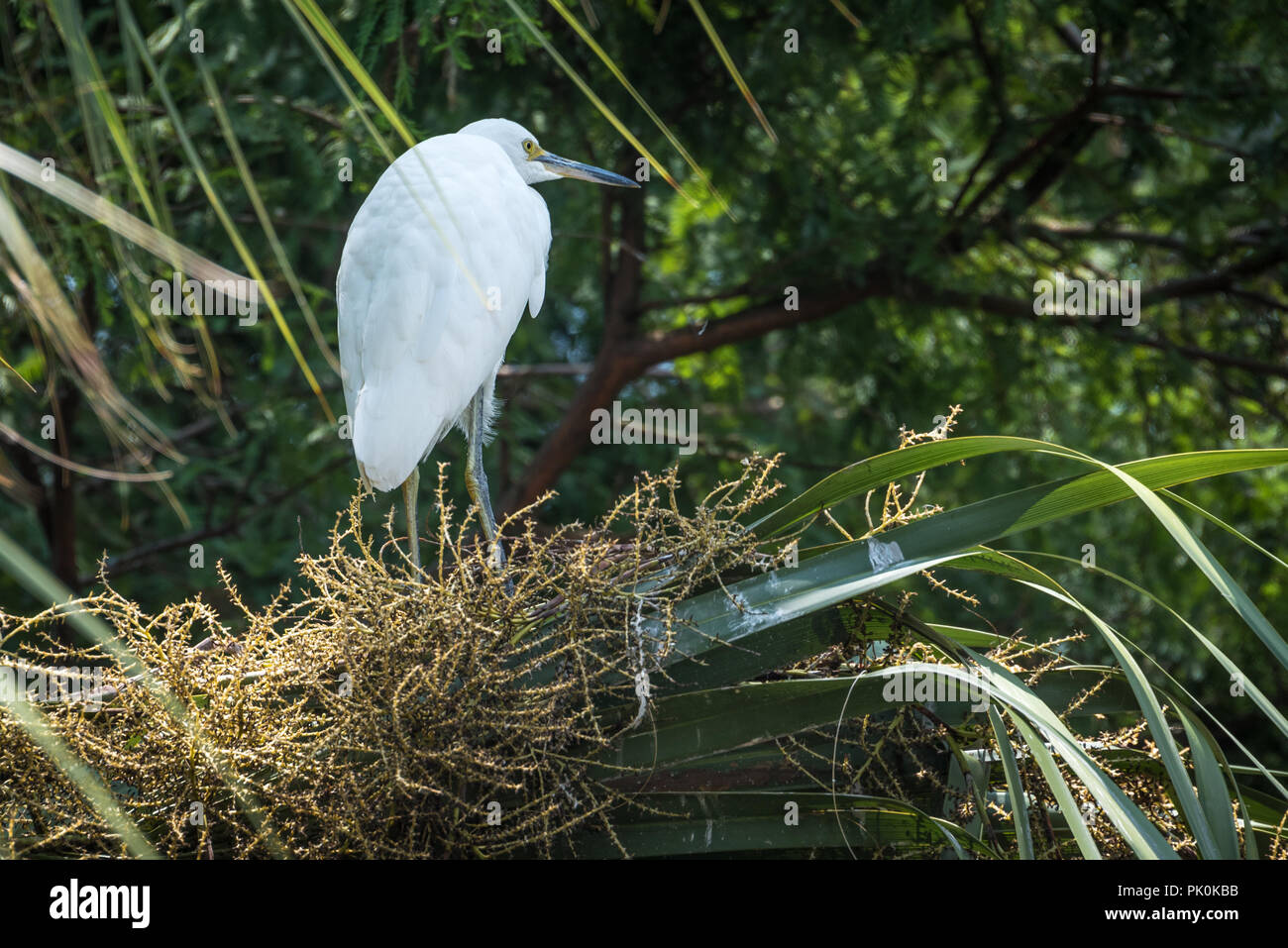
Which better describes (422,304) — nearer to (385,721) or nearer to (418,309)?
(418,309)

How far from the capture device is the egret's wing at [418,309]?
7.20 feet

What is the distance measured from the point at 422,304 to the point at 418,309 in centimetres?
1

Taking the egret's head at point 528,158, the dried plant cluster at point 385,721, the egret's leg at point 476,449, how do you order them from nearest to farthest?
the dried plant cluster at point 385,721 < the egret's leg at point 476,449 < the egret's head at point 528,158

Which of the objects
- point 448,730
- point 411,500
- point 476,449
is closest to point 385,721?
point 448,730

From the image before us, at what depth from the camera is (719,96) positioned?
170 inches

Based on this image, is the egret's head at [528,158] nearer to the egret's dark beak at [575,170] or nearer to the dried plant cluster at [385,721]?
the egret's dark beak at [575,170]

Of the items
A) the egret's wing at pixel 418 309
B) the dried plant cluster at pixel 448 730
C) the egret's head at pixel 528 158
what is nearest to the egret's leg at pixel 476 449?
the egret's wing at pixel 418 309

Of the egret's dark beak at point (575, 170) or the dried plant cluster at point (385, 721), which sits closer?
the dried plant cluster at point (385, 721)

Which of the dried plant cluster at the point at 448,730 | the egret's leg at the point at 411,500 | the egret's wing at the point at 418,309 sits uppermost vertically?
the egret's wing at the point at 418,309

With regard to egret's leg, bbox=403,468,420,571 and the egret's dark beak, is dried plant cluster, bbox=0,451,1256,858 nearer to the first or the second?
egret's leg, bbox=403,468,420,571

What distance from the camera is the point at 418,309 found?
2.26 m

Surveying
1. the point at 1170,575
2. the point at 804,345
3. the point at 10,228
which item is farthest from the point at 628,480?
the point at 10,228

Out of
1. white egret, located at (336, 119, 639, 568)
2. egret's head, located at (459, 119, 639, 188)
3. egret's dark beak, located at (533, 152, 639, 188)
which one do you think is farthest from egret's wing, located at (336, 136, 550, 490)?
egret's dark beak, located at (533, 152, 639, 188)

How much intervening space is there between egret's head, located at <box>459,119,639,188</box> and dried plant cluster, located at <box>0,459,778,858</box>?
5.23 feet
